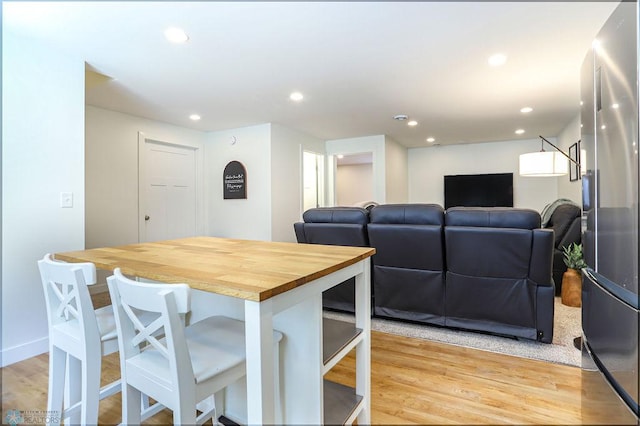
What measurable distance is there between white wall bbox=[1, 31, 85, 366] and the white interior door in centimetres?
181

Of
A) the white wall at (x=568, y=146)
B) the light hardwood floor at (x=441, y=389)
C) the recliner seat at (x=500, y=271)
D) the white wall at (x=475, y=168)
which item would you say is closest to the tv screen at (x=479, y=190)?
the white wall at (x=475, y=168)

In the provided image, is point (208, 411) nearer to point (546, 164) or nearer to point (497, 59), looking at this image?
point (497, 59)

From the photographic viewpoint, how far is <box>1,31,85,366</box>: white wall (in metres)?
A: 1.77

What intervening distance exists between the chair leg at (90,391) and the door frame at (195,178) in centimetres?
303

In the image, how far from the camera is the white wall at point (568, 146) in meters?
3.83

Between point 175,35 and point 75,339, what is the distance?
1.72 metres

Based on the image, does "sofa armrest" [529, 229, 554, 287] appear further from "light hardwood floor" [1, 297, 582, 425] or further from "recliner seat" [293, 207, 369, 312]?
"recliner seat" [293, 207, 369, 312]

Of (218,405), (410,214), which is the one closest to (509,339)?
(410,214)

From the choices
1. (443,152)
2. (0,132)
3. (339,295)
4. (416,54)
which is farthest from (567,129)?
(0,132)

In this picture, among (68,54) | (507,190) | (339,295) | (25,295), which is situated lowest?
(339,295)

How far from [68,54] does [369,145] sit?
4.10 meters

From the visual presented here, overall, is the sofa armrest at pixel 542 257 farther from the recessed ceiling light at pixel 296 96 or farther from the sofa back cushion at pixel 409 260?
the recessed ceiling light at pixel 296 96

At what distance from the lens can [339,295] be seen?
2.37m

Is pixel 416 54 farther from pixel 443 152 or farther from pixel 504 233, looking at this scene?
pixel 443 152
